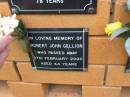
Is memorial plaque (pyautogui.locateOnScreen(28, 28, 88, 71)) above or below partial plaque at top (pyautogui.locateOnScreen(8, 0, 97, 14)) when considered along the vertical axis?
below

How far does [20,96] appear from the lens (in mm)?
1158

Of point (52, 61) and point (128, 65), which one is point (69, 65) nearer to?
point (52, 61)

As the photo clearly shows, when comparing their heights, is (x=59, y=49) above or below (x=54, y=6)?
below

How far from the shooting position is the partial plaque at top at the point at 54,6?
76cm

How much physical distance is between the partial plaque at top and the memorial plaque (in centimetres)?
8

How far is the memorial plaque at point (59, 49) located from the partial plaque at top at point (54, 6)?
77mm

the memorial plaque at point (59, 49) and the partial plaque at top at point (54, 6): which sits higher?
the partial plaque at top at point (54, 6)

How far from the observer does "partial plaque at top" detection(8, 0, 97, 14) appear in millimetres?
760

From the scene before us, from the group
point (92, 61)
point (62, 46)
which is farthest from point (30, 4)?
point (92, 61)

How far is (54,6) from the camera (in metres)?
0.78

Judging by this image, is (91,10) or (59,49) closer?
(91,10)

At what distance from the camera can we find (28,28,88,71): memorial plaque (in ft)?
2.79

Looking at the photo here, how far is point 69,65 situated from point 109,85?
0.67 ft

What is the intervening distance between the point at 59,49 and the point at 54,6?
0.61 feet
